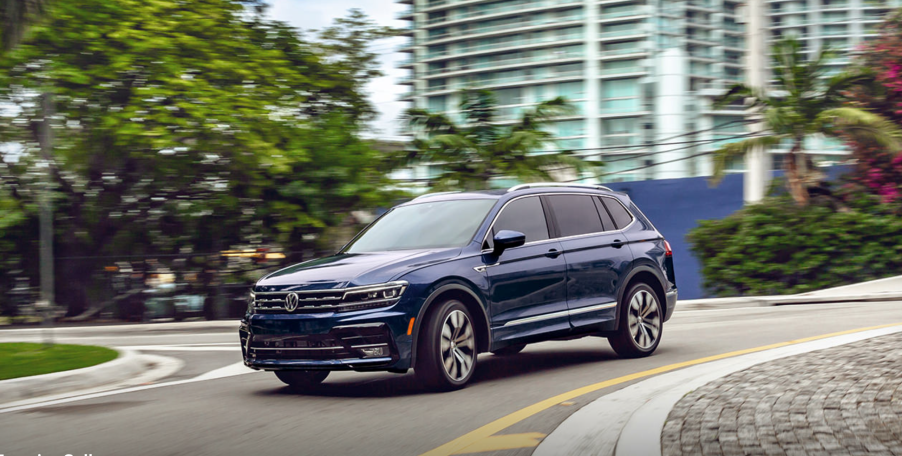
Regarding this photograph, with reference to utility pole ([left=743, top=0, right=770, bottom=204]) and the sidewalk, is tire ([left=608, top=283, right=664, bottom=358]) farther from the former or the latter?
utility pole ([left=743, top=0, right=770, bottom=204])

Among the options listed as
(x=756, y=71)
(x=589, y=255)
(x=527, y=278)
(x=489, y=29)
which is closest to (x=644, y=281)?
(x=589, y=255)

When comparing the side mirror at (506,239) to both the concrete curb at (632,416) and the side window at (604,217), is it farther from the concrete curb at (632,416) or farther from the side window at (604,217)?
the side window at (604,217)

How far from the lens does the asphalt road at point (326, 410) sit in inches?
249

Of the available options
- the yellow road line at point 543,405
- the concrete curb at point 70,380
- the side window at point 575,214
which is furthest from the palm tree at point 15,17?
the yellow road line at point 543,405

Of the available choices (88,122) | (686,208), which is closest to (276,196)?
(88,122)

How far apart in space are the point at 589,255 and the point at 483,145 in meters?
13.3

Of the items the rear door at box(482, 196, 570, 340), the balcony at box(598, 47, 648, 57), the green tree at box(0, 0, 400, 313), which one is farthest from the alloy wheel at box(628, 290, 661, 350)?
the balcony at box(598, 47, 648, 57)

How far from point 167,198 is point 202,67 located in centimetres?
281

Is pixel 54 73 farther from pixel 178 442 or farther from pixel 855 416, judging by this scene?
pixel 855 416

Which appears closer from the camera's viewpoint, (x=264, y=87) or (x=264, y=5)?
(x=264, y=87)

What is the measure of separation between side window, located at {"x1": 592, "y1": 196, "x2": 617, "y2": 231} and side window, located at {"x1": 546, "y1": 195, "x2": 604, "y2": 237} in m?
0.05

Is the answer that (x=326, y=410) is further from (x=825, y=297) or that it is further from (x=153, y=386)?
(x=825, y=297)

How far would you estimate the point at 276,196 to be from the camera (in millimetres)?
19703

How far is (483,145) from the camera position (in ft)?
75.4
